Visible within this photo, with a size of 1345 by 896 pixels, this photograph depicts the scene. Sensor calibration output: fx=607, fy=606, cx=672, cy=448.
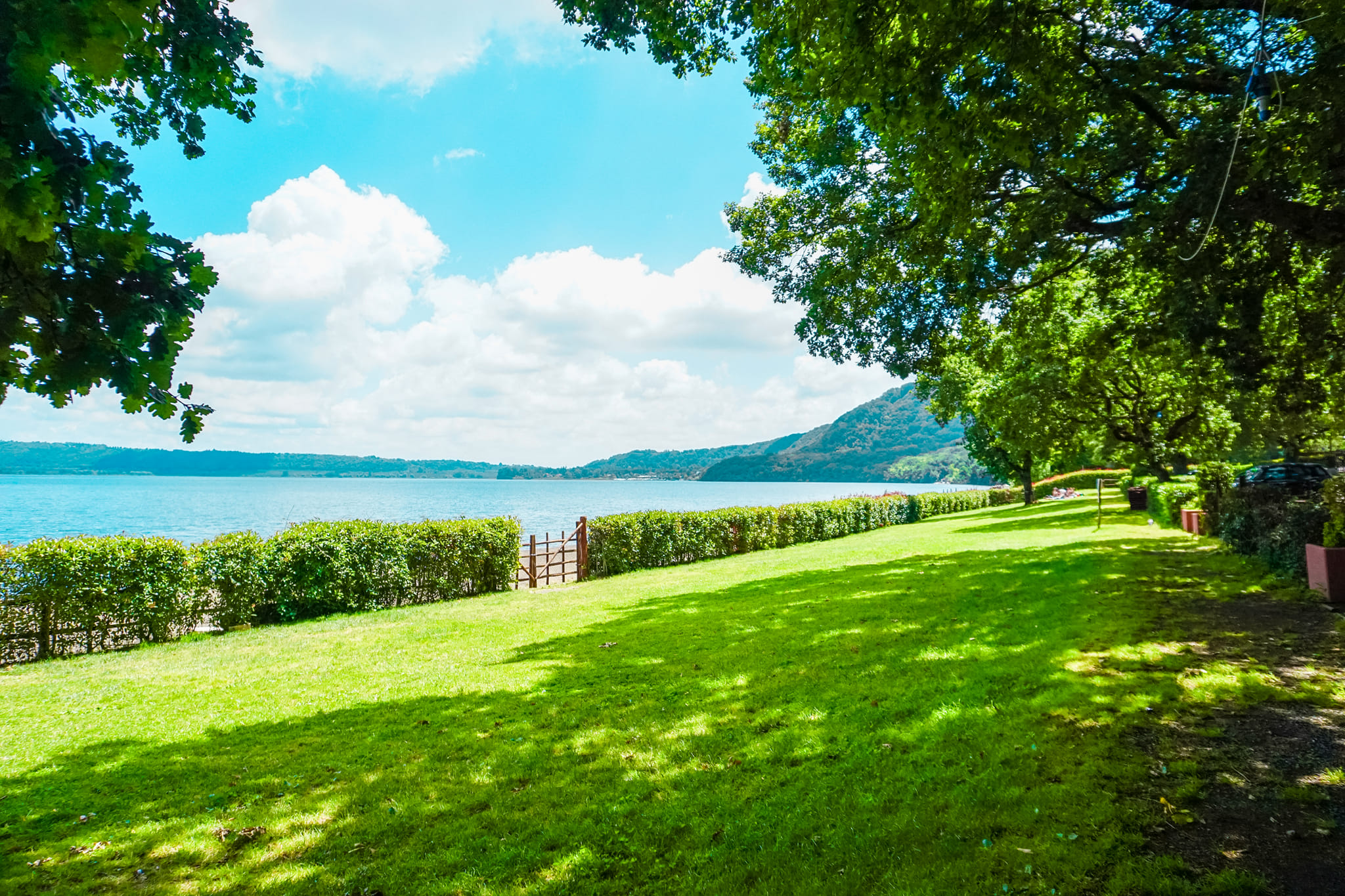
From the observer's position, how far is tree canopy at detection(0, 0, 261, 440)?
2.26 meters

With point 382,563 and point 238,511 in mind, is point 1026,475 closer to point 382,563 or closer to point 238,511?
point 382,563

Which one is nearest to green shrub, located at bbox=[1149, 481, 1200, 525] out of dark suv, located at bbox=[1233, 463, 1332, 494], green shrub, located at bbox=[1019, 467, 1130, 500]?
dark suv, located at bbox=[1233, 463, 1332, 494]

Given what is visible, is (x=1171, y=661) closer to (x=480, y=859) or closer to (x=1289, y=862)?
(x=1289, y=862)

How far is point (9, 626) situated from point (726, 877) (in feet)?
48.2

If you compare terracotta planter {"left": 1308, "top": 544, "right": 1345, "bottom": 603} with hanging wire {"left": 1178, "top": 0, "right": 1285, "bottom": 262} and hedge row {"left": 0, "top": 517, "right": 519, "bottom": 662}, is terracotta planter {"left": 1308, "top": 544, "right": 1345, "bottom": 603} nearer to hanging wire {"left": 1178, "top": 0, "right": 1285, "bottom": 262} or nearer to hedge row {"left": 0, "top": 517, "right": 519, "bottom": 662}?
hanging wire {"left": 1178, "top": 0, "right": 1285, "bottom": 262}

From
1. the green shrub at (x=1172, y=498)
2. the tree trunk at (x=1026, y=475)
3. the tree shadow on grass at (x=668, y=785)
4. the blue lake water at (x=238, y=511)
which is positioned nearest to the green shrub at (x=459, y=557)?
the tree shadow on grass at (x=668, y=785)

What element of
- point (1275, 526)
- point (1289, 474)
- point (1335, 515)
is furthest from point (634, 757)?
point (1289, 474)

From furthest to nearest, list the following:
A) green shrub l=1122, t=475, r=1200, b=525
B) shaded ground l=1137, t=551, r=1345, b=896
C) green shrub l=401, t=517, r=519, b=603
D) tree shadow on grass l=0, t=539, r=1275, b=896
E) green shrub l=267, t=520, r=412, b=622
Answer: green shrub l=1122, t=475, r=1200, b=525 → green shrub l=401, t=517, r=519, b=603 → green shrub l=267, t=520, r=412, b=622 → tree shadow on grass l=0, t=539, r=1275, b=896 → shaded ground l=1137, t=551, r=1345, b=896

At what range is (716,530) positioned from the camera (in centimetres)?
2550

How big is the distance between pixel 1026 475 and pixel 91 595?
47.7 meters

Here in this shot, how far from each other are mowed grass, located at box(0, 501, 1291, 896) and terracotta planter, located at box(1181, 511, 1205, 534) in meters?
8.22

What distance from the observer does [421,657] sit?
9.64 meters

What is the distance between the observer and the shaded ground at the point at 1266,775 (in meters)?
3.30

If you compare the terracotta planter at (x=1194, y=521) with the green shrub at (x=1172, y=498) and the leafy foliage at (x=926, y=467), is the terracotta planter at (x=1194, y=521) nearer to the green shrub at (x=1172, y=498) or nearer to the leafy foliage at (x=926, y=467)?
the green shrub at (x=1172, y=498)
